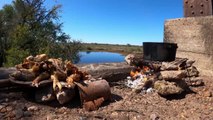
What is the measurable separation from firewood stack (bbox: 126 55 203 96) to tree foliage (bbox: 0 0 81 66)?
11.7m

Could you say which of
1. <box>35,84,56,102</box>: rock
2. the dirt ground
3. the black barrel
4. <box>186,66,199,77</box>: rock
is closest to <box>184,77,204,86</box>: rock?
<box>186,66,199,77</box>: rock

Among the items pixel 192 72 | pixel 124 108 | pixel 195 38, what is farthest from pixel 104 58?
pixel 124 108

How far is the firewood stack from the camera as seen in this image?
4.13m

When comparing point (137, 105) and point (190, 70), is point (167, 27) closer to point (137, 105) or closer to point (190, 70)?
point (190, 70)

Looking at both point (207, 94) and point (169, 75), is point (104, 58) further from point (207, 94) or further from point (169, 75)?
point (207, 94)

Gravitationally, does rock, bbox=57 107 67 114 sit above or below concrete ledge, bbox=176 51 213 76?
below

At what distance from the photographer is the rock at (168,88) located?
13.3 ft

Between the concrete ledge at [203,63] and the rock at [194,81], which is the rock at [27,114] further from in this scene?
the concrete ledge at [203,63]

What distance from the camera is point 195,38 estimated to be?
530 centimetres

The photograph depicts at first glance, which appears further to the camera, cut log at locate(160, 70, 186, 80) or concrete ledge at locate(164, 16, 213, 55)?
concrete ledge at locate(164, 16, 213, 55)

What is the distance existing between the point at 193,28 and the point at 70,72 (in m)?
2.97

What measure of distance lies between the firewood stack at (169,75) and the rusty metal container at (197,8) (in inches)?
39.4

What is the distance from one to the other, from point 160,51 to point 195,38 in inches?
32.5

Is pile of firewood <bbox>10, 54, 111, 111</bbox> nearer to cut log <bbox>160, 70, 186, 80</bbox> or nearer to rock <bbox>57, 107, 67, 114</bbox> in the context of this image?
rock <bbox>57, 107, 67, 114</bbox>
